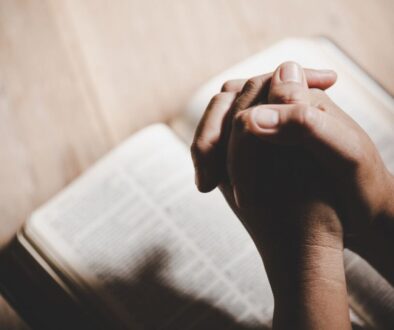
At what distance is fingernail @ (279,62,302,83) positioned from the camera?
0.54 meters

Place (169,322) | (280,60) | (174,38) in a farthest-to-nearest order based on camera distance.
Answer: (174,38)
(280,60)
(169,322)

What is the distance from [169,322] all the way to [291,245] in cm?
26

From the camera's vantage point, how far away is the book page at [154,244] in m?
0.66

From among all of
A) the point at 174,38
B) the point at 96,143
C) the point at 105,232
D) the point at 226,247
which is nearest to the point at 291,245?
the point at 226,247

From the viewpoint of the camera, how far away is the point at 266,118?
471 millimetres

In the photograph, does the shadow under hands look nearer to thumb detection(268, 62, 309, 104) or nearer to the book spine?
the book spine

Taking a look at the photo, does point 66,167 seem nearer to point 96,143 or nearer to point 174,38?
point 96,143

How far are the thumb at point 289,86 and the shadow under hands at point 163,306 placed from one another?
343mm

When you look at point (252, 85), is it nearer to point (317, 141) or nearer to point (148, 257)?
point (317, 141)

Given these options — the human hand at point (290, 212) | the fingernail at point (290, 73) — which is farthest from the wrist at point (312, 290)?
the fingernail at point (290, 73)

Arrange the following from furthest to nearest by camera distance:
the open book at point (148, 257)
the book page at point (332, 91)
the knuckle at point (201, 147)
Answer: the book page at point (332, 91), the open book at point (148, 257), the knuckle at point (201, 147)

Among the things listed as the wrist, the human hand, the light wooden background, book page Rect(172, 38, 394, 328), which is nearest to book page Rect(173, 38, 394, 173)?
book page Rect(172, 38, 394, 328)

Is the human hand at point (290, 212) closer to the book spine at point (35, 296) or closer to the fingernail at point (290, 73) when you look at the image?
the fingernail at point (290, 73)

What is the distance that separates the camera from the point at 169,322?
2.13 feet
